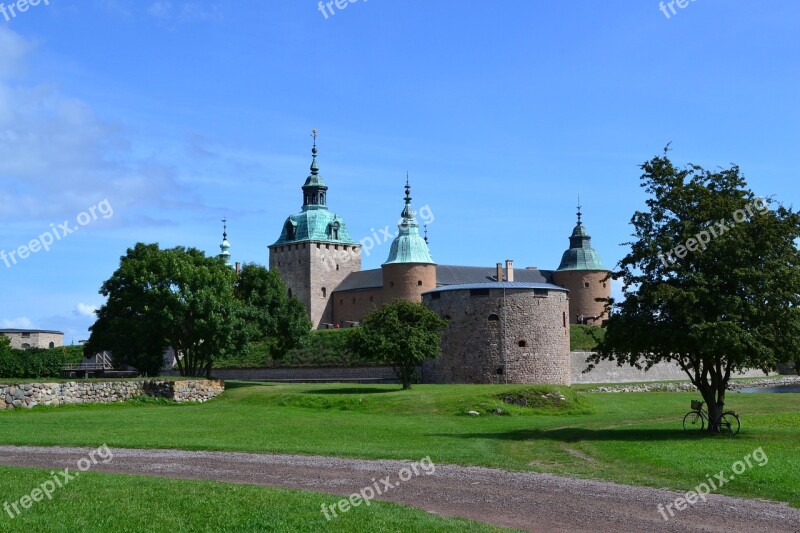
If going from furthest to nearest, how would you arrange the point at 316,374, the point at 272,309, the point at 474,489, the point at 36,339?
the point at 36,339, the point at 316,374, the point at 272,309, the point at 474,489

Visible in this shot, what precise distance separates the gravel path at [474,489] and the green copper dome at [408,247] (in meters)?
63.4

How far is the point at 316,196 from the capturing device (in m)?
105

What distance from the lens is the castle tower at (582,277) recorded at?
92669 mm

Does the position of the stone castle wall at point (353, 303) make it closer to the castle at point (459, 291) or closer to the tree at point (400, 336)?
the castle at point (459, 291)

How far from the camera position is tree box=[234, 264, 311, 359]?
48219 millimetres

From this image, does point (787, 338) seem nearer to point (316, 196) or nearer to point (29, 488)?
point (29, 488)

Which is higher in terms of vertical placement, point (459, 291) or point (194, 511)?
point (459, 291)

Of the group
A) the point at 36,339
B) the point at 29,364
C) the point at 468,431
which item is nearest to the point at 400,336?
the point at 29,364

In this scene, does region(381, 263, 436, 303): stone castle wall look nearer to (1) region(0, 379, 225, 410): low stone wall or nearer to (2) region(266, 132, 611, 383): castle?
(2) region(266, 132, 611, 383): castle

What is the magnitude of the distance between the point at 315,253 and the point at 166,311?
5826 cm

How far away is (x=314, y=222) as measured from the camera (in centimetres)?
10381

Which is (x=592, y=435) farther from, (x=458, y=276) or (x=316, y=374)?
(x=458, y=276)

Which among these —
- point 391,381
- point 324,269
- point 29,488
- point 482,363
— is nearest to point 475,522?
point 29,488

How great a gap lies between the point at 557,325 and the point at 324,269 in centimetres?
5536
